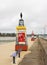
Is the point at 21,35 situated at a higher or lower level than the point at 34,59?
higher

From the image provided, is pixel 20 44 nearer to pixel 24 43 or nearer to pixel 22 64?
pixel 24 43

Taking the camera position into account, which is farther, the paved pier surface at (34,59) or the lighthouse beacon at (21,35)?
the lighthouse beacon at (21,35)

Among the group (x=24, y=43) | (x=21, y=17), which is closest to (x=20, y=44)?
(x=24, y=43)

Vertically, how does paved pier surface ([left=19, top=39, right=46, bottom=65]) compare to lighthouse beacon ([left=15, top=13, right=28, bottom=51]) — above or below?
below

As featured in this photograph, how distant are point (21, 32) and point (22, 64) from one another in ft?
22.7

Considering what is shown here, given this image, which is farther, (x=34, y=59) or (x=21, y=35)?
(x=21, y=35)

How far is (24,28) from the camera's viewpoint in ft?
65.3

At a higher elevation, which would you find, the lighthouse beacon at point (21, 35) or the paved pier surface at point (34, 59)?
the lighthouse beacon at point (21, 35)

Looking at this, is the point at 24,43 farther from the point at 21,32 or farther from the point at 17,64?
the point at 17,64

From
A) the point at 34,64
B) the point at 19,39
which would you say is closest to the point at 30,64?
the point at 34,64

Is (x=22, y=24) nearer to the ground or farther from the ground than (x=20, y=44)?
farther from the ground

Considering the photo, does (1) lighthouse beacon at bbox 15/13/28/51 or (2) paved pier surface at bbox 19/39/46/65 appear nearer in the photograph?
(2) paved pier surface at bbox 19/39/46/65

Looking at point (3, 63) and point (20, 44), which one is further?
point (20, 44)

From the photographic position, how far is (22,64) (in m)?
13.3
